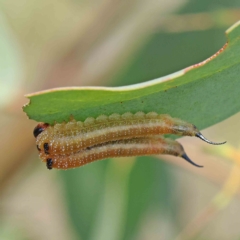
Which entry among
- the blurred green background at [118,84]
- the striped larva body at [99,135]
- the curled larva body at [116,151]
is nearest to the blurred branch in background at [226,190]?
the blurred green background at [118,84]

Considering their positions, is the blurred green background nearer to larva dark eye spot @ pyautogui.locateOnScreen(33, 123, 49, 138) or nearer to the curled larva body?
the curled larva body

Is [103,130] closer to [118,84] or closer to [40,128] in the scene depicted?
[40,128]

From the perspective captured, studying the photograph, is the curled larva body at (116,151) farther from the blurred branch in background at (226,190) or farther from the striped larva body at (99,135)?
the blurred branch in background at (226,190)

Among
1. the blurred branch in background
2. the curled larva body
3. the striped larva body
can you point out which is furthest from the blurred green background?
the striped larva body

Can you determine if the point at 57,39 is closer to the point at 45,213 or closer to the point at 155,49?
the point at 155,49

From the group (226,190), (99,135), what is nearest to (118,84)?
(226,190)
